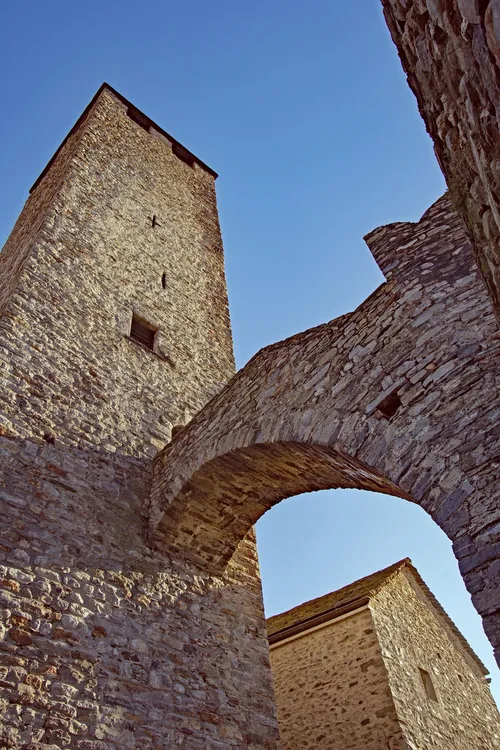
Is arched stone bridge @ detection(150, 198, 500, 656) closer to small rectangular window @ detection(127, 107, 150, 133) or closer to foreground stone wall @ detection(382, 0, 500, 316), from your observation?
foreground stone wall @ detection(382, 0, 500, 316)

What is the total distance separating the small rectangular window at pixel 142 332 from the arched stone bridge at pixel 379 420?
6.50 ft

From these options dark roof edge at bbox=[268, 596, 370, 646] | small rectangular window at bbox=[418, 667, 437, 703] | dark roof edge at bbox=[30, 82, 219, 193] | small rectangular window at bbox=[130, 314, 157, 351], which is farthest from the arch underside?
dark roof edge at bbox=[30, 82, 219, 193]

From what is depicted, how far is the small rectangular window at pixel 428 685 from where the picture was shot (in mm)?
9094

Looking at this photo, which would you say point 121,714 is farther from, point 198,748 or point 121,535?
point 121,535

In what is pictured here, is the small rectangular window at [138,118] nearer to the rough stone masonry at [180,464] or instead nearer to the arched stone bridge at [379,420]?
the rough stone masonry at [180,464]

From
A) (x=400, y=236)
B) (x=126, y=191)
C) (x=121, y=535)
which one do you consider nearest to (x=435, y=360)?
(x=400, y=236)

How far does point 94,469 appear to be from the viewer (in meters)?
5.84

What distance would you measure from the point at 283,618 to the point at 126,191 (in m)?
8.43

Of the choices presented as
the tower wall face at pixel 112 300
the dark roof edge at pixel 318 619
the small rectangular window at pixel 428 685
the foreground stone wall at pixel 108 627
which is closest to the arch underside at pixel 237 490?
the foreground stone wall at pixel 108 627

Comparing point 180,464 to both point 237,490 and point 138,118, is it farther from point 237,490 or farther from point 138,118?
point 138,118

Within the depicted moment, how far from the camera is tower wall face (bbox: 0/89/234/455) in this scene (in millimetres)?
6109

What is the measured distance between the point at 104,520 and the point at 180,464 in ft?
3.01

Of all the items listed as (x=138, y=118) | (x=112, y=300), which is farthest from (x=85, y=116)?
(x=112, y=300)

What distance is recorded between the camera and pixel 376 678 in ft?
26.9
